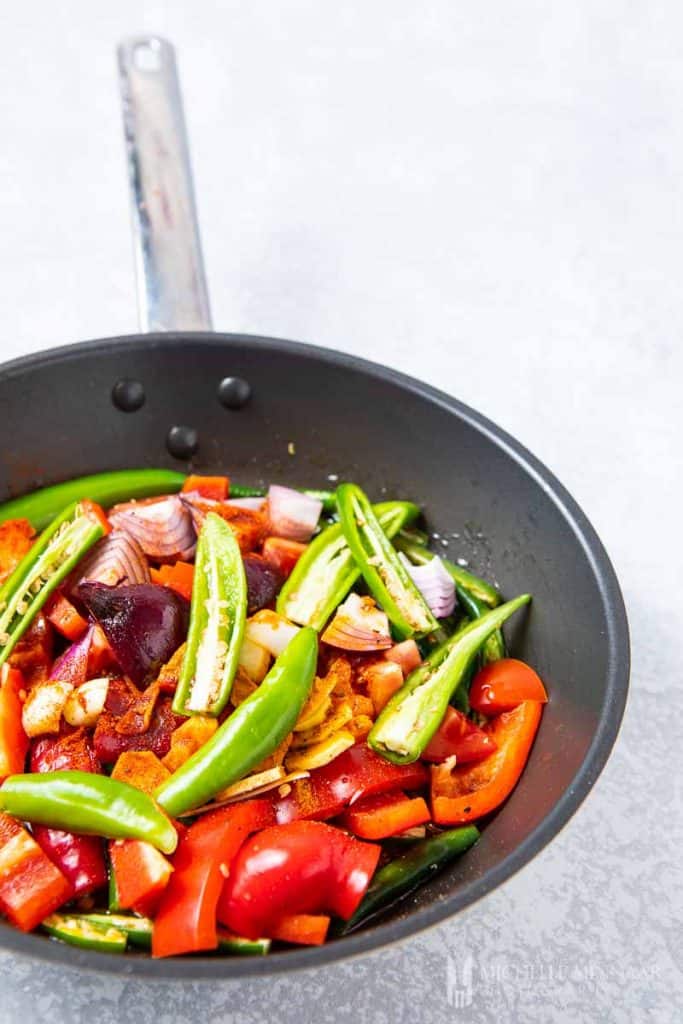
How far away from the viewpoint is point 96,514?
8.36ft

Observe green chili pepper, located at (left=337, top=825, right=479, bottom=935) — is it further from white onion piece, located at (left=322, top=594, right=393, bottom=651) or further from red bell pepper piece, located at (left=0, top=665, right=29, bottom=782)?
red bell pepper piece, located at (left=0, top=665, right=29, bottom=782)

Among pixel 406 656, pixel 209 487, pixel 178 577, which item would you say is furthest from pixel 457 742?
pixel 209 487

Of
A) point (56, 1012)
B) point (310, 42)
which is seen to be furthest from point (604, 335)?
point (56, 1012)

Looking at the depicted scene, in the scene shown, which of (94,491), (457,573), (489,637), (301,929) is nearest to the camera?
(301,929)

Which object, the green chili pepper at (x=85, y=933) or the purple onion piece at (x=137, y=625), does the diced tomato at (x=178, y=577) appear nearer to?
the purple onion piece at (x=137, y=625)

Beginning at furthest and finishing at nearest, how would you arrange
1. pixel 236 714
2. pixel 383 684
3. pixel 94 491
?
pixel 94 491 → pixel 383 684 → pixel 236 714

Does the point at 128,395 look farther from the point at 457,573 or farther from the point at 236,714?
the point at 236,714

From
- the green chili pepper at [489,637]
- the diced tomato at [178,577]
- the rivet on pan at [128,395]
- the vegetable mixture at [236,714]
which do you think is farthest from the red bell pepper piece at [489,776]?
the rivet on pan at [128,395]

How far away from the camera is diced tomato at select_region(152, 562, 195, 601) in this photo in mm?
2416

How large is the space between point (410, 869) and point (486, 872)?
268mm

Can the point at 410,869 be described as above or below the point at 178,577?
below

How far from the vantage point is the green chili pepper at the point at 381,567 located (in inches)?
94.9

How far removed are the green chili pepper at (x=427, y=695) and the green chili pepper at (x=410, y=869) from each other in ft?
0.49

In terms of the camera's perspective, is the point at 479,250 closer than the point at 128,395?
No
